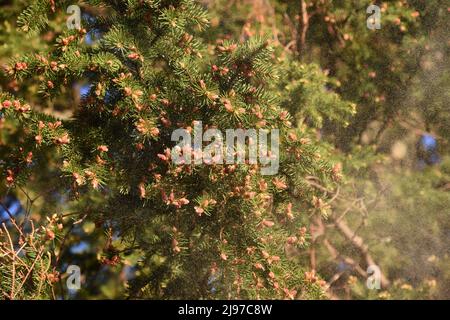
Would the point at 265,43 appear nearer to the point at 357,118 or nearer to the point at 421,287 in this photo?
the point at 357,118

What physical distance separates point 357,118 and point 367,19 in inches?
26.9

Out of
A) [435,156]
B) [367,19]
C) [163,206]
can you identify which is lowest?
[163,206]

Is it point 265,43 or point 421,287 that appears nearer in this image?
point 265,43

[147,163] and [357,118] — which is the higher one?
[357,118]

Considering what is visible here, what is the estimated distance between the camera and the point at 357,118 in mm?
4520

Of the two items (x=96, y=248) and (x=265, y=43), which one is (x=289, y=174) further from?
(x=96, y=248)

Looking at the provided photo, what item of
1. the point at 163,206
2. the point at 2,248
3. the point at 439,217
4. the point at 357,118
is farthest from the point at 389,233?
the point at 2,248

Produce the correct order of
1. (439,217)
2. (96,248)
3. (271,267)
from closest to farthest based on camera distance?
1. (271,267)
2. (439,217)
3. (96,248)

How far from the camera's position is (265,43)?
8.23 ft

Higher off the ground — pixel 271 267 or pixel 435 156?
pixel 435 156
